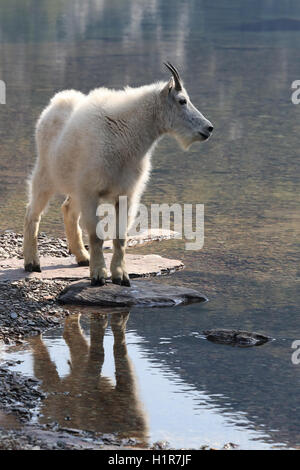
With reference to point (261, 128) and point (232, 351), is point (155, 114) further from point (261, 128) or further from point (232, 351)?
point (261, 128)

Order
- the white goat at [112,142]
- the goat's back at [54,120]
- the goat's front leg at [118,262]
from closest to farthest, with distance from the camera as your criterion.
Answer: the white goat at [112,142] < the goat's front leg at [118,262] < the goat's back at [54,120]

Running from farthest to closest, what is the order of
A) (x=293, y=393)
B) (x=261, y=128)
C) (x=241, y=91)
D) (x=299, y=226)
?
(x=241, y=91) < (x=261, y=128) < (x=299, y=226) < (x=293, y=393)

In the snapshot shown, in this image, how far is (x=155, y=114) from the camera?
9391mm

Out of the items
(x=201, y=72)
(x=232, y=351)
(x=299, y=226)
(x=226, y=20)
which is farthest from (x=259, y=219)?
(x=226, y=20)

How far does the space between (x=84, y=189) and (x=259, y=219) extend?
3.62 m

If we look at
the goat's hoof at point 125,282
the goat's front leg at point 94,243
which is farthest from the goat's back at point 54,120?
the goat's hoof at point 125,282

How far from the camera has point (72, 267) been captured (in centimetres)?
1028

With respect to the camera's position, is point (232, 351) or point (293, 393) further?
point (232, 351)

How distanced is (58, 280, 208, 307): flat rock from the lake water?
0.17m

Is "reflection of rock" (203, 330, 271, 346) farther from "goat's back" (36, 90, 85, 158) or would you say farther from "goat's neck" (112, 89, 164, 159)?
"goat's back" (36, 90, 85, 158)

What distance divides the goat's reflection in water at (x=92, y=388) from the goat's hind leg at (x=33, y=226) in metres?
1.40

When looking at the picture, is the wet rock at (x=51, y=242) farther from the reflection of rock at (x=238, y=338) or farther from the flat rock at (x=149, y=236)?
the reflection of rock at (x=238, y=338)

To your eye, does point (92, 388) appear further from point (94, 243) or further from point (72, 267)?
point (72, 267)

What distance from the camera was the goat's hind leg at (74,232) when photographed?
10.3 metres
